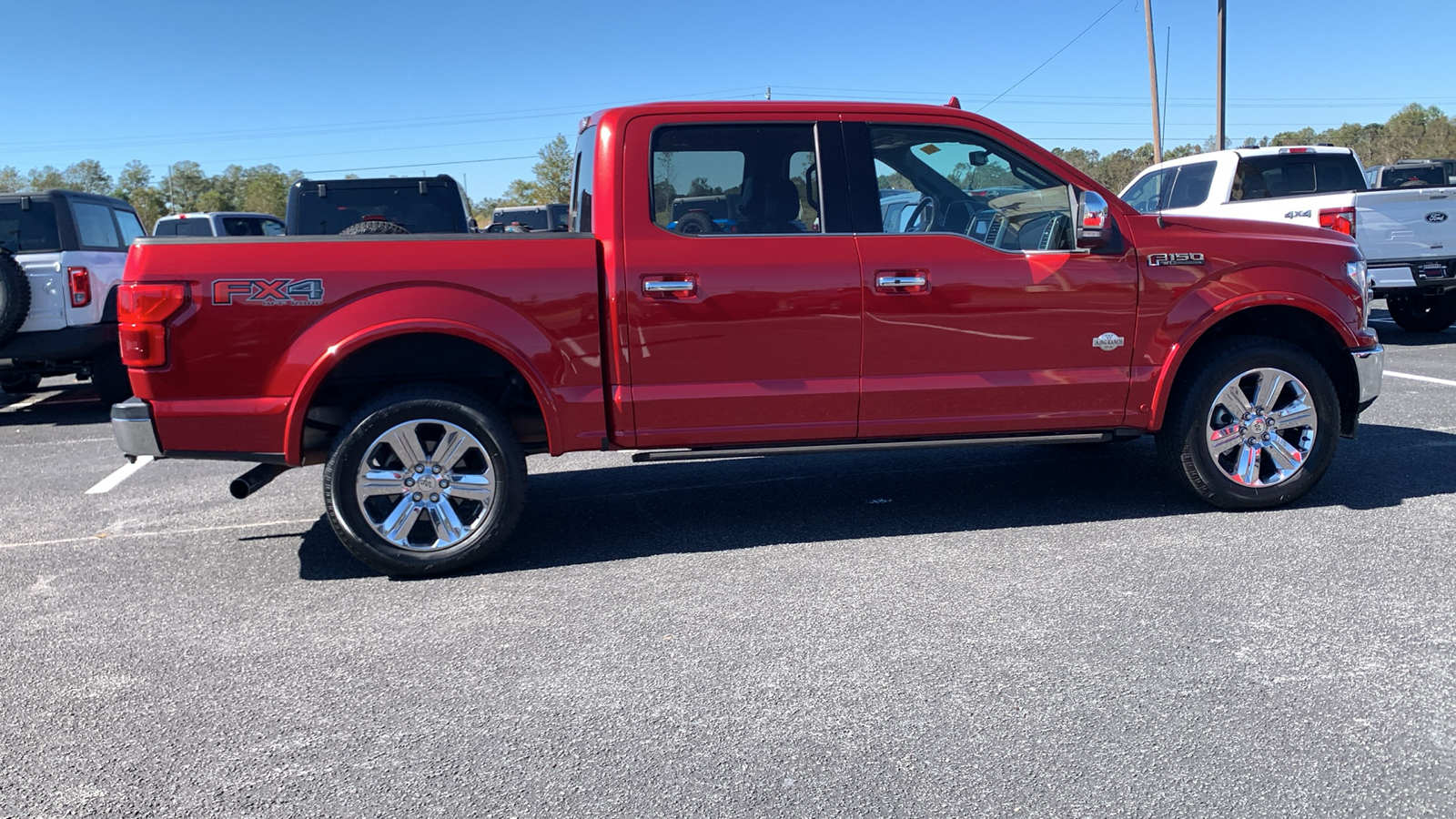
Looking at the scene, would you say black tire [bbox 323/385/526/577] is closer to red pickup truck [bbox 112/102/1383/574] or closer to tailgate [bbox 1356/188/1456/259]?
red pickup truck [bbox 112/102/1383/574]

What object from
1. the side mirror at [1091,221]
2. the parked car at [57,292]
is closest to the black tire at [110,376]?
the parked car at [57,292]

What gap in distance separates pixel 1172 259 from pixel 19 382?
9.61 metres

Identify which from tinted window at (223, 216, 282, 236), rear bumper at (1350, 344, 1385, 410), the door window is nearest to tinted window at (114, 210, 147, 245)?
tinted window at (223, 216, 282, 236)

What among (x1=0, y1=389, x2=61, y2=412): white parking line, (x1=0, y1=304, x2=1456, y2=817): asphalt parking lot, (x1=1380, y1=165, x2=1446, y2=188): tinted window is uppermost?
(x1=1380, y1=165, x2=1446, y2=188): tinted window

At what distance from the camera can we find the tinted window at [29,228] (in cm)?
914

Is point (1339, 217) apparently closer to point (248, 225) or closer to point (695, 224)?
point (695, 224)

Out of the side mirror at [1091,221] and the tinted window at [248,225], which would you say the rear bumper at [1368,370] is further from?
the tinted window at [248,225]

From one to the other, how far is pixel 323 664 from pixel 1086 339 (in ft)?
11.4

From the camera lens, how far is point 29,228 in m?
9.17

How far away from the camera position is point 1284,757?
2.91 m

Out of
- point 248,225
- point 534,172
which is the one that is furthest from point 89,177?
point 248,225

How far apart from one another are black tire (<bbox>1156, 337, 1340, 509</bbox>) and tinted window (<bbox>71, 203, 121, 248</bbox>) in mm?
8854

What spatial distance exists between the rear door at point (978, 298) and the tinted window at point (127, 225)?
8.54 metres

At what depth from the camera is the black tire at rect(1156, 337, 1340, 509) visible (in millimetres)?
5133
